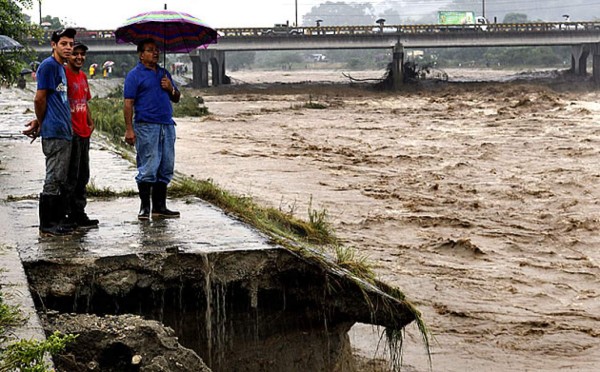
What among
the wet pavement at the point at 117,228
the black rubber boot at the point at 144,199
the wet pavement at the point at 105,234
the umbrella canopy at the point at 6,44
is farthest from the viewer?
the umbrella canopy at the point at 6,44

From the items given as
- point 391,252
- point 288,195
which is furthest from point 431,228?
point 288,195

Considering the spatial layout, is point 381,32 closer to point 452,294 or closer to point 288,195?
point 288,195

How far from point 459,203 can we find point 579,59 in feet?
180

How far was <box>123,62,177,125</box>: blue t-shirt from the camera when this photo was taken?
8.12m

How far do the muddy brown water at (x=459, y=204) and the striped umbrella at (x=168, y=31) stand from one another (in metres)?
3.07

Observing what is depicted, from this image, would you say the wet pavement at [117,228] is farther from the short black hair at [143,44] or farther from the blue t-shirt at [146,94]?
the short black hair at [143,44]

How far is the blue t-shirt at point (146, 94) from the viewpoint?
8125 millimetres

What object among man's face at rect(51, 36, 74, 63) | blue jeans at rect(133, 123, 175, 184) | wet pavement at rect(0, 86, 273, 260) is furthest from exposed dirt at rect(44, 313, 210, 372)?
blue jeans at rect(133, 123, 175, 184)

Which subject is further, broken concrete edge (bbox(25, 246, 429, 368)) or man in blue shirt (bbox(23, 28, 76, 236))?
man in blue shirt (bbox(23, 28, 76, 236))

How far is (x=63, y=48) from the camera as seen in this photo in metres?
7.32

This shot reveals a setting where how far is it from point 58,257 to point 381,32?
195ft

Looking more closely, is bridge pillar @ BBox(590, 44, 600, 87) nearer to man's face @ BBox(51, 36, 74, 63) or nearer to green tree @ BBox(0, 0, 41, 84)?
green tree @ BBox(0, 0, 41, 84)

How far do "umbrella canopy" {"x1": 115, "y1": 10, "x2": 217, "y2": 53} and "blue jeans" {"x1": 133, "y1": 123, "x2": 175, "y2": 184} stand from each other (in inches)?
36.2

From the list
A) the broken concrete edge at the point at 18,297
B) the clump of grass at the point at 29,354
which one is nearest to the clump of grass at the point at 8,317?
the broken concrete edge at the point at 18,297
